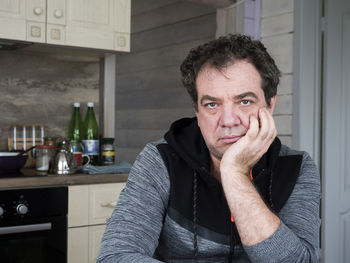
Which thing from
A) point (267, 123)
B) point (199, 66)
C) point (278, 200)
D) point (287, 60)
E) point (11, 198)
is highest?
point (287, 60)

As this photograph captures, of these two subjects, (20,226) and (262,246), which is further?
(20,226)

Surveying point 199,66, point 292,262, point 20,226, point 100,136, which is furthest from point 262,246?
point 100,136

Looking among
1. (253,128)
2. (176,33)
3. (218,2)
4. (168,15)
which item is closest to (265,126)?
(253,128)

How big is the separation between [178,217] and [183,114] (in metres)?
2.99

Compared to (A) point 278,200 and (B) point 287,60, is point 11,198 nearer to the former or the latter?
(A) point 278,200

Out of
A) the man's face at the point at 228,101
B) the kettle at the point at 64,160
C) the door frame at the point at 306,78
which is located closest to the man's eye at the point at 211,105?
the man's face at the point at 228,101

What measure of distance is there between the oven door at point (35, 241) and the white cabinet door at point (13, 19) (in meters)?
0.96

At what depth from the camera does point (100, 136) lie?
2949 mm

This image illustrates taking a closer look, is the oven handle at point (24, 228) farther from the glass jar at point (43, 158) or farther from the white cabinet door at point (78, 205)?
the glass jar at point (43, 158)

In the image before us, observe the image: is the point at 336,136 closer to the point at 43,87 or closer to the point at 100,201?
the point at 100,201

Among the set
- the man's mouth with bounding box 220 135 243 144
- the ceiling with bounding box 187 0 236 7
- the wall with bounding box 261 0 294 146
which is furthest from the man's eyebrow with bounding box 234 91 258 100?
the ceiling with bounding box 187 0 236 7

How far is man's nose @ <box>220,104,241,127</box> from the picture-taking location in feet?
3.98

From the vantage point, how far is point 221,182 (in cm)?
129

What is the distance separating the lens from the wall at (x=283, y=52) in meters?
2.92
